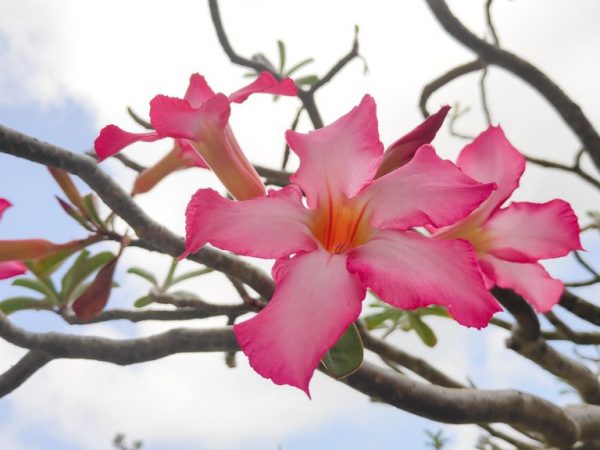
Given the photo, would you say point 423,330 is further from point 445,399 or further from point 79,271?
point 79,271

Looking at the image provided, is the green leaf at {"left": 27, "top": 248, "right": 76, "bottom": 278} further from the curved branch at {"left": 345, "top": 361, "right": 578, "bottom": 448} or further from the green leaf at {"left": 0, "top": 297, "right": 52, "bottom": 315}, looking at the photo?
the curved branch at {"left": 345, "top": 361, "right": 578, "bottom": 448}

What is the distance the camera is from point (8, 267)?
0.60 metres

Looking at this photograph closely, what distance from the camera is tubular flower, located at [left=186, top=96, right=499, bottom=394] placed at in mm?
373

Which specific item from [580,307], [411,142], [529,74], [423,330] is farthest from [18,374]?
[529,74]

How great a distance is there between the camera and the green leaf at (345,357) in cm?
43

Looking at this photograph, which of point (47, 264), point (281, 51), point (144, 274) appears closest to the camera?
point (47, 264)

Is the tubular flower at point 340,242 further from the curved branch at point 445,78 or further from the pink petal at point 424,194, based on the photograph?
the curved branch at point 445,78

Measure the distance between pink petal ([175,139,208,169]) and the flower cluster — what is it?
57 mm

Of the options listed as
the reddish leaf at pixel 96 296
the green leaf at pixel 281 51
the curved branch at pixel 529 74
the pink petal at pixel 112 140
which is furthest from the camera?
the green leaf at pixel 281 51

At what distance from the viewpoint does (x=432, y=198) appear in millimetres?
423

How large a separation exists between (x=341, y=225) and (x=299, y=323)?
0.12 meters

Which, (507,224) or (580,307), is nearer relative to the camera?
(507,224)

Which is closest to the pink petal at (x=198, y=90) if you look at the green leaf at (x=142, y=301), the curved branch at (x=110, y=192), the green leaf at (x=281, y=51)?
the curved branch at (x=110, y=192)

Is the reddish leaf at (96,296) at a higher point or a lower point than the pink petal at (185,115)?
lower
